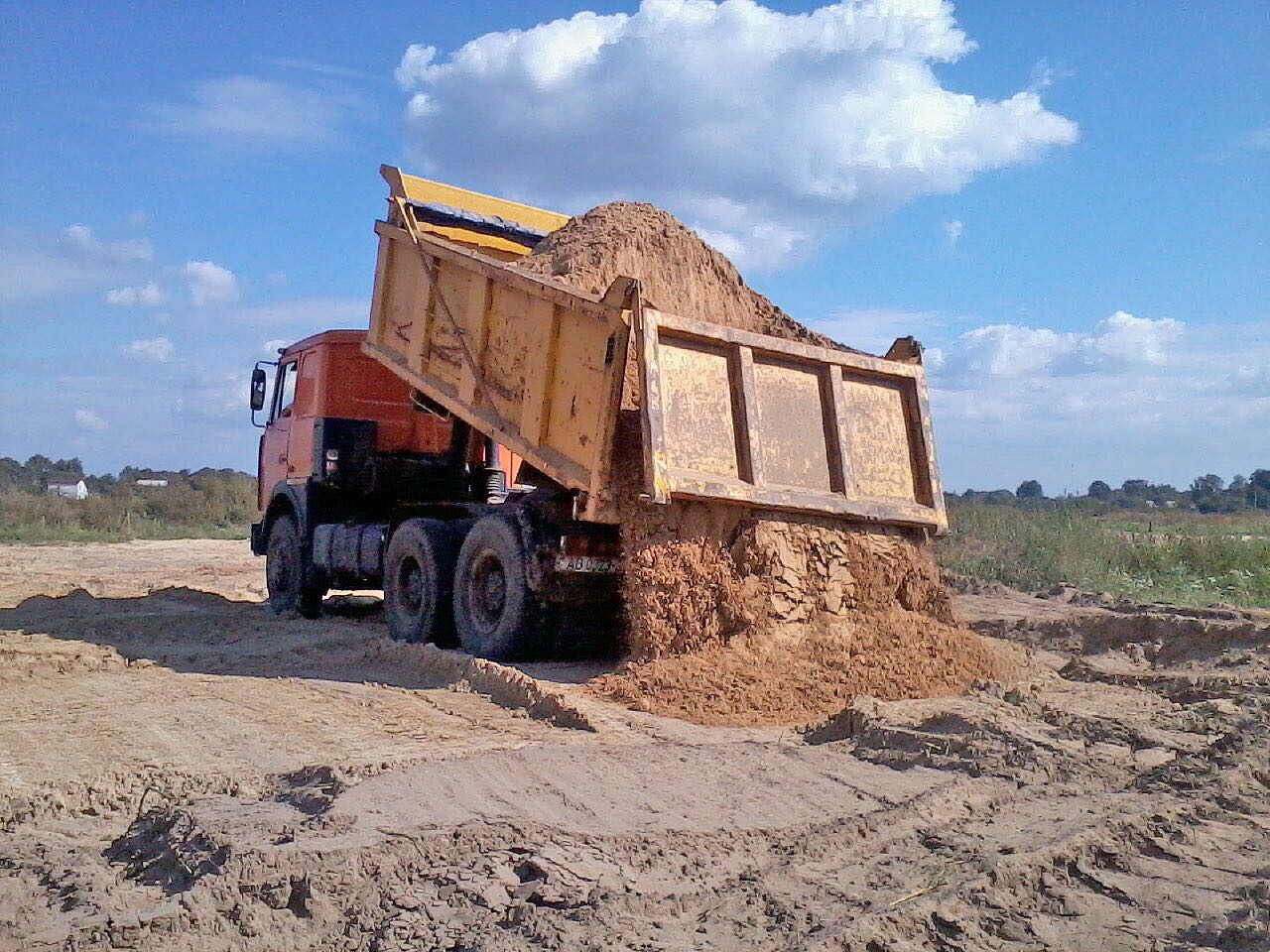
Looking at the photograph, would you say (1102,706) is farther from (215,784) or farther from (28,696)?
(28,696)

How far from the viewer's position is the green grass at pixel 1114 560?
44.9 feet

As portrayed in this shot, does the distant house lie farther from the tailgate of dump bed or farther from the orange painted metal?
the tailgate of dump bed

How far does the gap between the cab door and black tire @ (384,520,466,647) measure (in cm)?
262

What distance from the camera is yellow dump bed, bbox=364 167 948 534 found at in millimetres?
6918

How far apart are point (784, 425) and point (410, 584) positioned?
3.64m

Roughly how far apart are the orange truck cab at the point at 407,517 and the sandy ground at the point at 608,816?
613mm

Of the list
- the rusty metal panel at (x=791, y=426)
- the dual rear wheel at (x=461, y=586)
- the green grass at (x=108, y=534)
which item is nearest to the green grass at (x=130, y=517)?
the green grass at (x=108, y=534)

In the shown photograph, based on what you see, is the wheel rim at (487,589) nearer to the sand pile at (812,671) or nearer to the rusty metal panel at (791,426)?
the sand pile at (812,671)

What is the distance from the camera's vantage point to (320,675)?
802 centimetres

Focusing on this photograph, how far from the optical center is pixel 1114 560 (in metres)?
15.5

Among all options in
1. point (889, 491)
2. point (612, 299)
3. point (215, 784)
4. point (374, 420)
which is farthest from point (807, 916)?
point (374, 420)

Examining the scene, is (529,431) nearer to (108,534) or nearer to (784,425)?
(784,425)

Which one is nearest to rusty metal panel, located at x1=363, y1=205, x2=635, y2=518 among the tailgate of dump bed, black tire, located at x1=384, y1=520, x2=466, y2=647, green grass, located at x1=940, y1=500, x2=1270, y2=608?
the tailgate of dump bed

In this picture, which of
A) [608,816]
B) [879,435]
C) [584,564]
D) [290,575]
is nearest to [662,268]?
[879,435]
